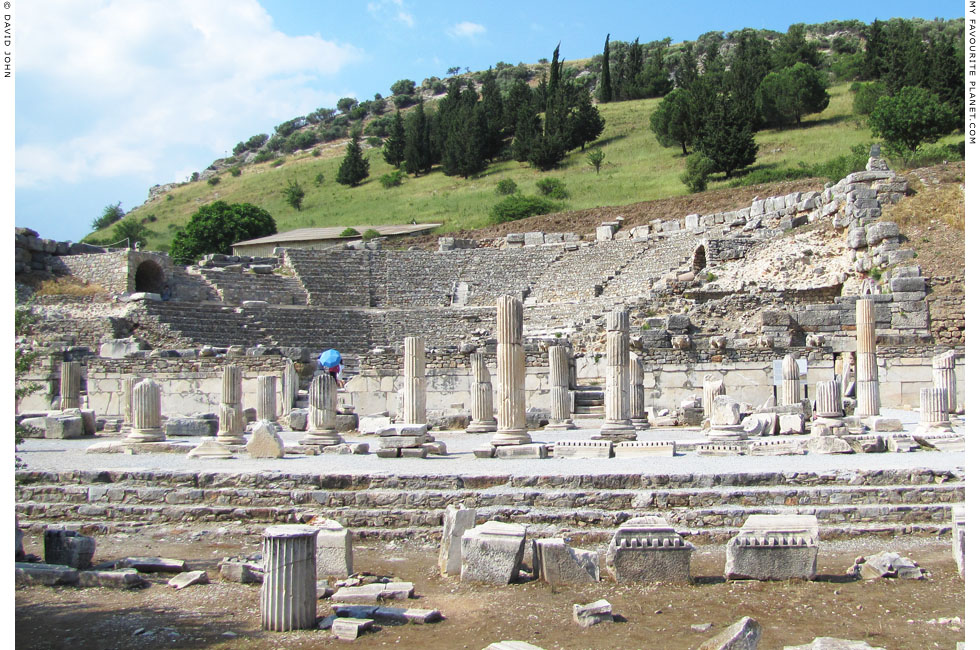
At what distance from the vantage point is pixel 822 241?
103ft

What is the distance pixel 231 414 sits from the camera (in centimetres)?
1673

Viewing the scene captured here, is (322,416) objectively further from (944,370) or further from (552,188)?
(552,188)

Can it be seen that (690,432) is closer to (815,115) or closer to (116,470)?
(116,470)

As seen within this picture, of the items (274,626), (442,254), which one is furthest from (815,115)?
(274,626)

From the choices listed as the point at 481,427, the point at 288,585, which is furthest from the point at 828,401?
the point at 288,585

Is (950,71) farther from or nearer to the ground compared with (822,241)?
farther from the ground

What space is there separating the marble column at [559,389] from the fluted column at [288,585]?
532 inches

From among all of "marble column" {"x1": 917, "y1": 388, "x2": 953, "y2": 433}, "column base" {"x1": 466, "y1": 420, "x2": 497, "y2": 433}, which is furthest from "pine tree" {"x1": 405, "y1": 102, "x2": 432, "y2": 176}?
"marble column" {"x1": 917, "y1": 388, "x2": 953, "y2": 433}

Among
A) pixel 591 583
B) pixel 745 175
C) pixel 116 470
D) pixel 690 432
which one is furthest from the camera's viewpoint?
pixel 745 175

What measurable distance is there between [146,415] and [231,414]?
5.26 feet

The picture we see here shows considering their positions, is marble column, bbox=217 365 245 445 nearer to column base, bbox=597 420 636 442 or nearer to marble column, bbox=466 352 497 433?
marble column, bbox=466 352 497 433

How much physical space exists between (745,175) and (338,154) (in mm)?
55388

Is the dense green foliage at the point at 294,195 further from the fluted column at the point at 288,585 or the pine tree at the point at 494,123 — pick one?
the fluted column at the point at 288,585

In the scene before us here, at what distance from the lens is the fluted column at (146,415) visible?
1680cm
